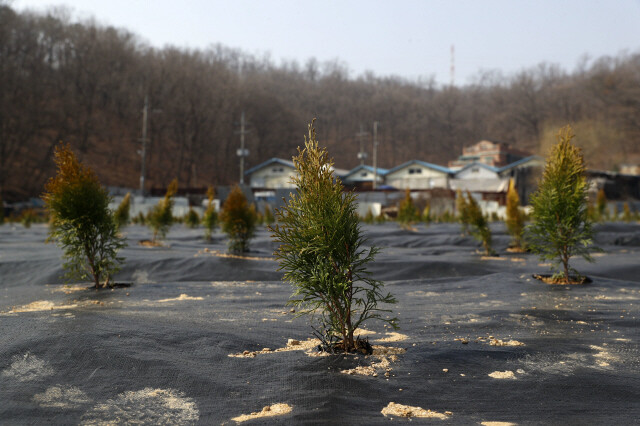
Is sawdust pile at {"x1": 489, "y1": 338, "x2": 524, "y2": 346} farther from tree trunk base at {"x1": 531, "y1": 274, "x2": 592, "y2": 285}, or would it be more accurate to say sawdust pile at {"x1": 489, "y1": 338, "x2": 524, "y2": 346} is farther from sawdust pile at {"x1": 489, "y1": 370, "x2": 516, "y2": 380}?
tree trunk base at {"x1": 531, "y1": 274, "x2": 592, "y2": 285}

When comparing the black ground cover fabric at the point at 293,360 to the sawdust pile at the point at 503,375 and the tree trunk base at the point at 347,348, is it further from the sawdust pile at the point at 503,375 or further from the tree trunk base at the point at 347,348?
the tree trunk base at the point at 347,348

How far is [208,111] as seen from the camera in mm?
66750

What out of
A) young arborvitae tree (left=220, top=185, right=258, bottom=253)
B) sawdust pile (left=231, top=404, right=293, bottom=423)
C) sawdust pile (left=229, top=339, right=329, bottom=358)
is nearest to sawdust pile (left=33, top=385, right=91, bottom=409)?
sawdust pile (left=231, top=404, right=293, bottom=423)

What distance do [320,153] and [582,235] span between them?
6.48m

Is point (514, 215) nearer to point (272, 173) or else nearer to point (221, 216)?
point (221, 216)

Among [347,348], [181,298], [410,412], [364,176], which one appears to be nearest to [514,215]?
[181,298]

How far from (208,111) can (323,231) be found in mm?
65069

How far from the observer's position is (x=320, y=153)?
4.70 m

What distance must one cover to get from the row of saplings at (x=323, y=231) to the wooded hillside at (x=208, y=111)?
4213 centimetres

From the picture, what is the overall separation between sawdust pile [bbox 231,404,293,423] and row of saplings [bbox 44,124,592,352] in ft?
3.83

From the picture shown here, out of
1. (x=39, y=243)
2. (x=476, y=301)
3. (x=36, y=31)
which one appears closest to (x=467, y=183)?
(x=39, y=243)

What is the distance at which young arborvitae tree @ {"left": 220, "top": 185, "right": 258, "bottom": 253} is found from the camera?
1404 cm

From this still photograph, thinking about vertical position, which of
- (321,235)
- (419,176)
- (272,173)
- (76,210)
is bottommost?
(321,235)

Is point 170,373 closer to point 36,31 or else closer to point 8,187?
point 8,187
